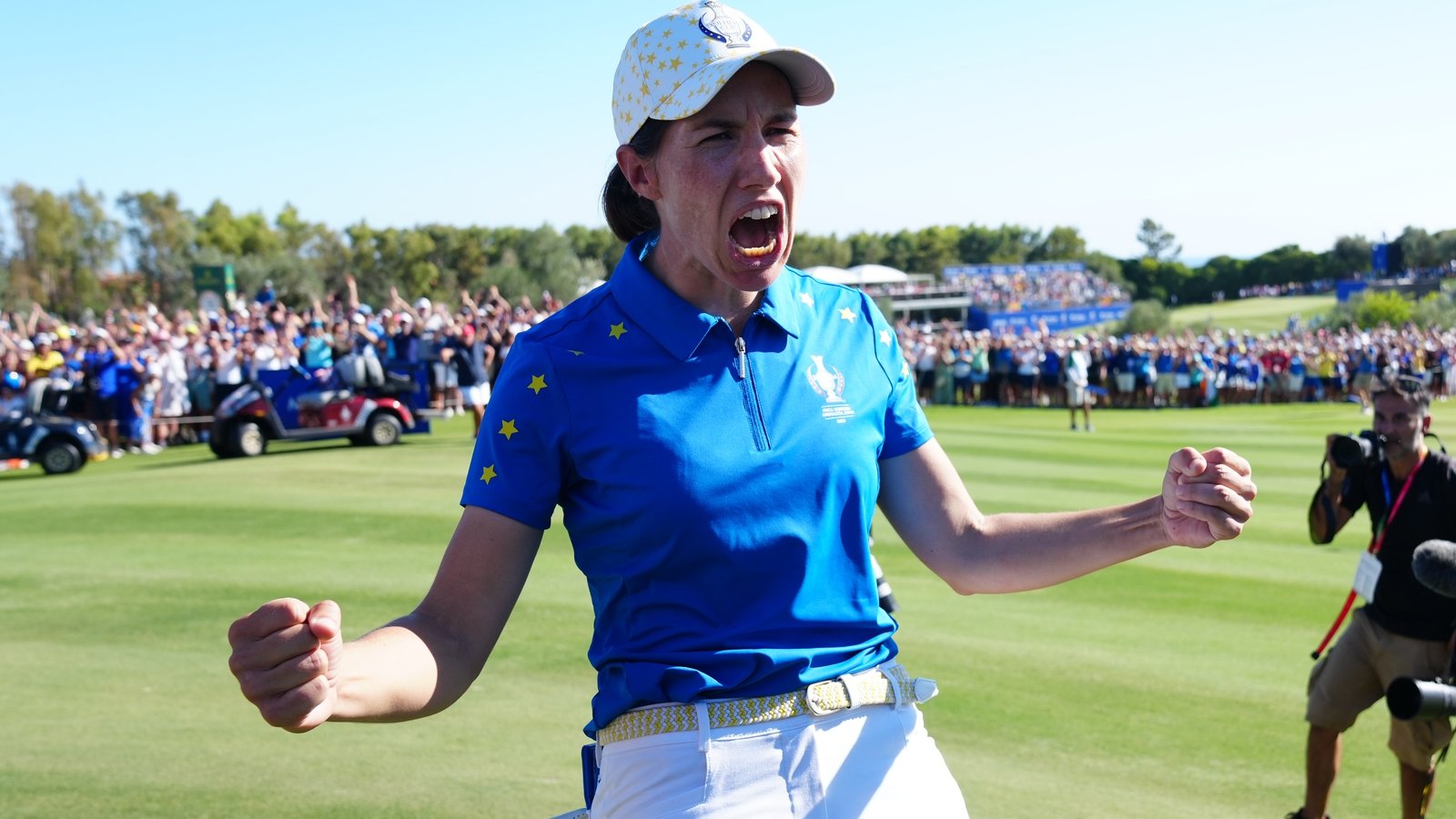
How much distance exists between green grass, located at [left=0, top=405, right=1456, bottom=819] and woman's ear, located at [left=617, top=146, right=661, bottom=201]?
4.00 meters

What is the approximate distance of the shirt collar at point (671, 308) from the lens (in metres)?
2.59

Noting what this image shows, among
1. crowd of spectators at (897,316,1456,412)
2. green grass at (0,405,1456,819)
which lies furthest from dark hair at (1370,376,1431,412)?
crowd of spectators at (897,316,1456,412)

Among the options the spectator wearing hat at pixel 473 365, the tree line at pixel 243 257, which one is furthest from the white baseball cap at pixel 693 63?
the tree line at pixel 243 257

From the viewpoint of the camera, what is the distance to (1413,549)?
20.9 feet

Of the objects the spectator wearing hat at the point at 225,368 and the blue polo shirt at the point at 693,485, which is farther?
the spectator wearing hat at the point at 225,368

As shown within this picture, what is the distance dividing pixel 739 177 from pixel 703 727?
3.24ft

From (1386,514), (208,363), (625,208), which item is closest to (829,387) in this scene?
(625,208)

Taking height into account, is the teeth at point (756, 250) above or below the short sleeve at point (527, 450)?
above

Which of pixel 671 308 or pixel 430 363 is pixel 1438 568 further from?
pixel 430 363

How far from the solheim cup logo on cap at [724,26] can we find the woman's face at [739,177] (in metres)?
0.06

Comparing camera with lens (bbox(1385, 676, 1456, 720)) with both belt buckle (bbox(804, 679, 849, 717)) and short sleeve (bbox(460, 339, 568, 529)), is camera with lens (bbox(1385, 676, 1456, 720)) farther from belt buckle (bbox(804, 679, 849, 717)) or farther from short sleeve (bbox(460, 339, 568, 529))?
short sleeve (bbox(460, 339, 568, 529))

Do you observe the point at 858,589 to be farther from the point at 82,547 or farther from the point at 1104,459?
the point at 1104,459

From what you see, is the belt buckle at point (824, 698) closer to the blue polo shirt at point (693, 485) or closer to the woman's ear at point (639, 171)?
the blue polo shirt at point (693, 485)

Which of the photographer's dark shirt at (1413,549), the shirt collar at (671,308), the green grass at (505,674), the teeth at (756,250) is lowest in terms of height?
the green grass at (505,674)
